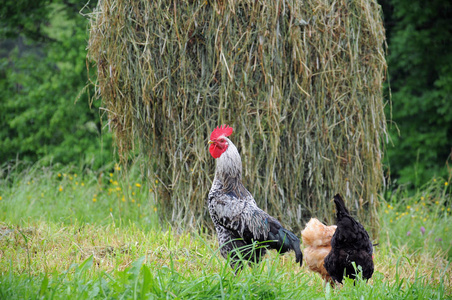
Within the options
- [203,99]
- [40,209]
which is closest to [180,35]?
[203,99]

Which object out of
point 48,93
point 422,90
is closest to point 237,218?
point 422,90

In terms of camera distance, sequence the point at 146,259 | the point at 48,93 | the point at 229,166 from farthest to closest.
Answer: the point at 48,93
the point at 146,259
the point at 229,166

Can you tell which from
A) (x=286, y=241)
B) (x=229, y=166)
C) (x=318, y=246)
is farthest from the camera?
(x=318, y=246)

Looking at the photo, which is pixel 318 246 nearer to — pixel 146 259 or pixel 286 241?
pixel 286 241

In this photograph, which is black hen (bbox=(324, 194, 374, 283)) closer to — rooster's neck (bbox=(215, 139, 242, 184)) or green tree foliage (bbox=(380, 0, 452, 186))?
rooster's neck (bbox=(215, 139, 242, 184))

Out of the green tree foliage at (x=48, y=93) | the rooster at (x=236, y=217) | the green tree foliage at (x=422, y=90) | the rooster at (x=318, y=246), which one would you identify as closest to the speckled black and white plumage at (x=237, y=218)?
the rooster at (x=236, y=217)

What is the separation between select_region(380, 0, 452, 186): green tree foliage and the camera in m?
7.89

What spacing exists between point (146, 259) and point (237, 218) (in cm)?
86

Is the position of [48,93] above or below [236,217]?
below

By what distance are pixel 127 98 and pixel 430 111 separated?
6.30 m

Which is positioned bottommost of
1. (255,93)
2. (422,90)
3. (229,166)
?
(422,90)

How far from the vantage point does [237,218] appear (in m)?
3.22

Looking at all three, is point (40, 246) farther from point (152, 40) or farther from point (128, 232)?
point (152, 40)

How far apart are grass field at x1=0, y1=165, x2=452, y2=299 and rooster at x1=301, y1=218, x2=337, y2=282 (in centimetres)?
11
